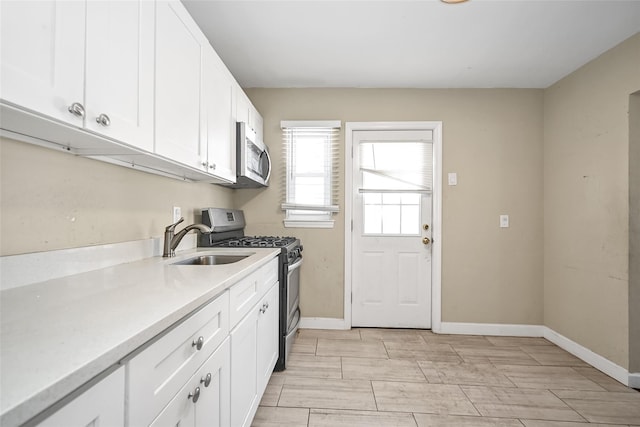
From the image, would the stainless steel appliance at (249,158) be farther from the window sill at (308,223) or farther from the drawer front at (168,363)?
the drawer front at (168,363)

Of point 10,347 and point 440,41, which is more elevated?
point 440,41

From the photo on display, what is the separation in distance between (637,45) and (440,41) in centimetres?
135

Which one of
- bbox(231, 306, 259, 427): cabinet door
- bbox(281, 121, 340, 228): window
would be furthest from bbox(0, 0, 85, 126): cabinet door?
bbox(281, 121, 340, 228): window

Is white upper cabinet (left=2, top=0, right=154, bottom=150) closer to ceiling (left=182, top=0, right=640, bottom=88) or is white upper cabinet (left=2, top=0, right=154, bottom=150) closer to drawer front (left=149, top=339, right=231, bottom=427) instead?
drawer front (left=149, top=339, right=231, bottom=427)

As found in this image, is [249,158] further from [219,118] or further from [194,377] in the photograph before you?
[194,377]

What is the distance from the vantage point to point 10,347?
52cm

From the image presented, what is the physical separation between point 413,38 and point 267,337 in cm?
235

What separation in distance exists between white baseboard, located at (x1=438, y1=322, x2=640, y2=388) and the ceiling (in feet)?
7.93

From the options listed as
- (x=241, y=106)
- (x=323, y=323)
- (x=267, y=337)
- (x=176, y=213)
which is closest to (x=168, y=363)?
(x=267, y=337)

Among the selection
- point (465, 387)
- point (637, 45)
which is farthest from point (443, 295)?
point (637, 45)

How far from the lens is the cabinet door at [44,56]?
67 cm

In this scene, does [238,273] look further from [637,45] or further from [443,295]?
[637,45]

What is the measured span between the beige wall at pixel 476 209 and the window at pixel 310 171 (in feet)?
0.34

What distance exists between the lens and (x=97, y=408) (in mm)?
521
